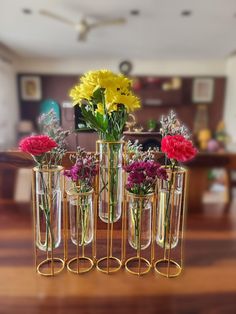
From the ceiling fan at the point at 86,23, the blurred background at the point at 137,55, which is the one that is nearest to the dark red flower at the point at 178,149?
the blurred background at the point at 137,55

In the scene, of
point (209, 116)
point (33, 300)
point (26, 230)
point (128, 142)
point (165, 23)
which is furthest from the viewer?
point (209, 116)

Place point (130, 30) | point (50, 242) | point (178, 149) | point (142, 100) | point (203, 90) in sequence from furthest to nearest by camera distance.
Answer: point (203, 90) → point (142, 100) → point (130, 30) → point (50, 242) → point (178, 149)

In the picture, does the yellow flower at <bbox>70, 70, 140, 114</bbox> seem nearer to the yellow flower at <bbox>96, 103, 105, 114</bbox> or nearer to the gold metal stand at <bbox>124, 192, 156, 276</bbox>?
the yellow flower at <bbox>96, 103, 105, 114</bbox>

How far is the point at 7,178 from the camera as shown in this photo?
121cm

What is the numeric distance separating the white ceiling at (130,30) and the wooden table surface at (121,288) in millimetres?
2428

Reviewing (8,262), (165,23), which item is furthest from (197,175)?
(165,23)

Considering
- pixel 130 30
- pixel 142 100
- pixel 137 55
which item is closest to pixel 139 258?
pixel 142 100

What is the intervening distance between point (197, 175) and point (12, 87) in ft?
14.5

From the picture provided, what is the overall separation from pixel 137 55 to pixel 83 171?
14.6 feet

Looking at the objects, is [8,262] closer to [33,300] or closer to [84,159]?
[33,300]

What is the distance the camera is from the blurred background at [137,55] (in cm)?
264

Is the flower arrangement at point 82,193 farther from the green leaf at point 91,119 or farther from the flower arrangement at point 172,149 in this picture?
the flower arrangement at point 172,149

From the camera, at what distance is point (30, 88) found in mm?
4910

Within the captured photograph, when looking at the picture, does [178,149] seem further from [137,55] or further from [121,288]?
[137,55]
